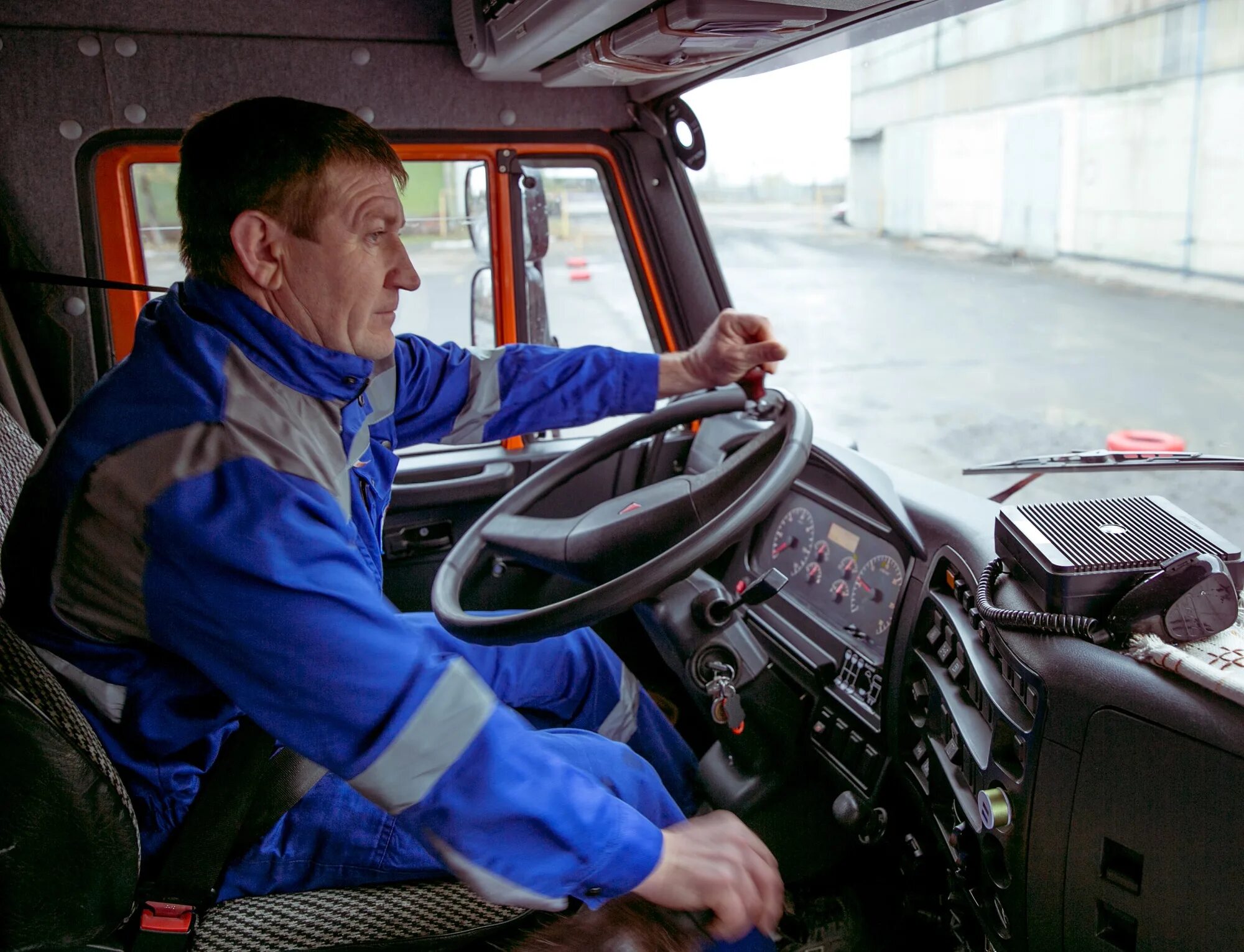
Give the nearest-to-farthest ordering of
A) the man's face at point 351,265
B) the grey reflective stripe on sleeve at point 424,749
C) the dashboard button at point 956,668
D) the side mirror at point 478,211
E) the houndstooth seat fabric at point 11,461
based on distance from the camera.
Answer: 1. the grey reflective stripe on sleeve at point 424,749
2. the man's face at point 351,265
3. the houndstooth seat fabric at point 11,461
4. the dashboard button at point 956,668
5. the side mirror at point 478,211

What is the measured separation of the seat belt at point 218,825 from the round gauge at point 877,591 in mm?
994

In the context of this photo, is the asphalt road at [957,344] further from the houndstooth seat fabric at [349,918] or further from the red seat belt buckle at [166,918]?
the red seat belt buckle at [166,918]

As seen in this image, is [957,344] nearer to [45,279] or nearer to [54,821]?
[45,279]

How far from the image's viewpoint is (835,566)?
1862 mm

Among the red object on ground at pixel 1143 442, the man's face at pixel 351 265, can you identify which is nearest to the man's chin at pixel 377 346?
the man's face at pixel 351 265

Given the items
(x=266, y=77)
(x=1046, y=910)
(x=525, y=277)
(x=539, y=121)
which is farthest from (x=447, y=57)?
(x=1046, y=910)

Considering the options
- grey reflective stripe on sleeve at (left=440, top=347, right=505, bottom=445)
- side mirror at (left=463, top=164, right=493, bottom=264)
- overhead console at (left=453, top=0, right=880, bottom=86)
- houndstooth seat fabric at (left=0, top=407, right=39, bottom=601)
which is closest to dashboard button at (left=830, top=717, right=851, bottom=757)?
grey reflective stripe on sleeve at (left=440, top=347, right=505, bottom=445)

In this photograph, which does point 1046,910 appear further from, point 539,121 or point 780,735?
point 539,121

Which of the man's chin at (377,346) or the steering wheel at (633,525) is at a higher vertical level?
the man's chin at (377,346)

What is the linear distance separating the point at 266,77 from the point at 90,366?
33.3 inches

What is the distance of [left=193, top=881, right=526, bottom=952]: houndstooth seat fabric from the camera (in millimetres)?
1158

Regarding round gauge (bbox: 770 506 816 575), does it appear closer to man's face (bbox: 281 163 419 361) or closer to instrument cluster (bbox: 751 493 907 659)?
instrument cluster (bbox: 751 493 907 659)

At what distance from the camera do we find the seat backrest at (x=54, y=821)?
3.28 ft

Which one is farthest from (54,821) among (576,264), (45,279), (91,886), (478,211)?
(576,264)
